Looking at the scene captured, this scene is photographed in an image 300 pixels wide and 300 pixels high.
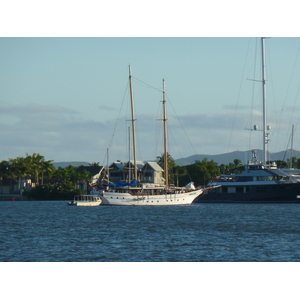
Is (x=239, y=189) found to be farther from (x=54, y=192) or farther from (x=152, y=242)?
(x=152, y=242)

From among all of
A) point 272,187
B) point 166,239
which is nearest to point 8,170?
point 272,187

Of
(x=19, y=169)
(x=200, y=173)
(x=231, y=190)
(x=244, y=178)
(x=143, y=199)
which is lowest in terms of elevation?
(x=143, y=199)

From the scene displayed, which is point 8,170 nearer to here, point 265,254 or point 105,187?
point 105,187

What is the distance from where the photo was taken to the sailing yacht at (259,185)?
79.4 m

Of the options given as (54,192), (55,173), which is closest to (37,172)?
(55,173)

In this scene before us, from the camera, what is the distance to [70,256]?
25.6 metres

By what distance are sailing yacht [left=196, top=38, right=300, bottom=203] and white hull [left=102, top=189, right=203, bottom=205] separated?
7.92 m

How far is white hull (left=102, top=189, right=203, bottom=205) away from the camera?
73.9 meters

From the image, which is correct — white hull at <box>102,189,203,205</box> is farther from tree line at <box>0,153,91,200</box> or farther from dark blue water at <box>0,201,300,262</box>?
tree line at <box>0,153,91,200</box>

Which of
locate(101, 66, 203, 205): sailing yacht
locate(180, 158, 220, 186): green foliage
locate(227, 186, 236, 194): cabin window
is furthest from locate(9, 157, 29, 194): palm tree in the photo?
locate(227, 186, 236, 194): cabin window

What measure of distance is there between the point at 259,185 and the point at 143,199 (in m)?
16.9

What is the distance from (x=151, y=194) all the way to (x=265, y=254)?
4959 centimetres

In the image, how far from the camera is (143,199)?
242 feet

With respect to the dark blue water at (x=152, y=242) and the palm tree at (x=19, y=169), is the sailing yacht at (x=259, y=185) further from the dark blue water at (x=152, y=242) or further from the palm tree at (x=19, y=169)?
the palm tree at (x=19, y=169)
